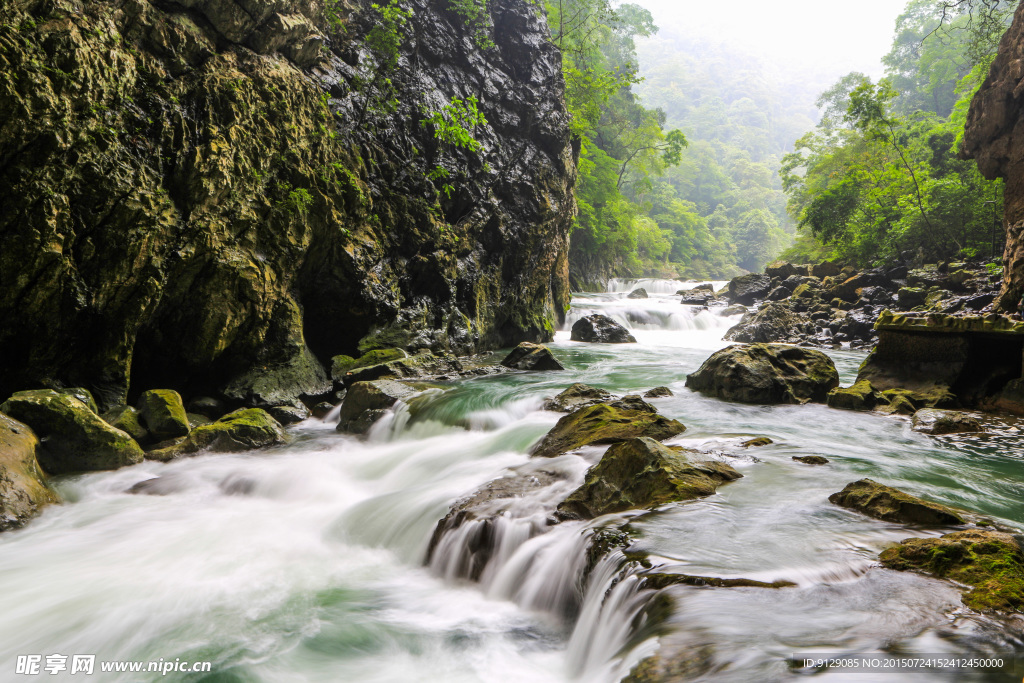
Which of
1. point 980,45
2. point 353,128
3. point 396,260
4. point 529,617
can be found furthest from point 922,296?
point 529,617

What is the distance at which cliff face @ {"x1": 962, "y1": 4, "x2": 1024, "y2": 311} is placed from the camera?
11.4m

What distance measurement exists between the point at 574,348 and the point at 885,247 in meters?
15.0

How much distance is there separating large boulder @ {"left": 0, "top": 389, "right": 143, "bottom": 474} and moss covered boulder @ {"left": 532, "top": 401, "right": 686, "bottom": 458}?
467 centimetres

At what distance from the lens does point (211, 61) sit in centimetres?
763

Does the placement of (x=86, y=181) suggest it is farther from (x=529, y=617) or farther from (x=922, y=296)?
(x=922, y=296)

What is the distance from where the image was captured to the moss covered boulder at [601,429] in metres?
5.22

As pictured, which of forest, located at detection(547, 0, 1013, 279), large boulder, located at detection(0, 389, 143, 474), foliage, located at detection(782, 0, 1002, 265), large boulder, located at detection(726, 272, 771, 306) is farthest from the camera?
large boulder, located at detection(726, 272, 771, 306)

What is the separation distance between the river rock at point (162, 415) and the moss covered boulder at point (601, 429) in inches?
181

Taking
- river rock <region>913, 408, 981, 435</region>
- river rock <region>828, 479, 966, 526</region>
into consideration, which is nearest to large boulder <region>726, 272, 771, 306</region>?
river rock <region>913, 408, 981, 435</region>

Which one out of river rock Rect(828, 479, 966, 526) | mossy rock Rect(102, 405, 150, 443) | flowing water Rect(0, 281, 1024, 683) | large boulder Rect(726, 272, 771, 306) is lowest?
flowing water Rect(0, 281, 1024, 683)

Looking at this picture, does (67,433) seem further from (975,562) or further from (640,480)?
(975,562)

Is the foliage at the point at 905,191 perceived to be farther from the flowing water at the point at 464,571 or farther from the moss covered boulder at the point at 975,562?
the moss covered boulder at the point at 975,562

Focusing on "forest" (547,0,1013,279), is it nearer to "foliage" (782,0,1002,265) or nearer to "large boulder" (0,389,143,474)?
"foliage" (782,0,1002,265)

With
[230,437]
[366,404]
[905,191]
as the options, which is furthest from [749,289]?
[230,437]
